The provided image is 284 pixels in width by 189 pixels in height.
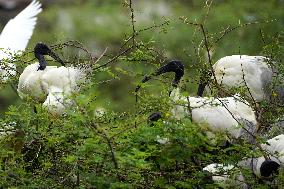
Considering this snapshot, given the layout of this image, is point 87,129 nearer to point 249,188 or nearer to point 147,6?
point 249,188

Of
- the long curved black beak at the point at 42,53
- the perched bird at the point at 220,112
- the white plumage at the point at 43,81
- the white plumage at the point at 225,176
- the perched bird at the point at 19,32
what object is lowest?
the white plumage at the point at 225,176

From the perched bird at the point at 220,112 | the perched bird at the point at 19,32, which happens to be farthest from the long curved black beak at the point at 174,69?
the perched bird at the point at 19,32

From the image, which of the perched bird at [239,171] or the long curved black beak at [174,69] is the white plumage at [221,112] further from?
the long curved black beak at [174,69]

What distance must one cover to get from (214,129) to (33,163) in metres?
0.94

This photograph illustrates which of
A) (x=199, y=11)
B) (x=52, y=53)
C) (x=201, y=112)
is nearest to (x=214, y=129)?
(x=201, y=112)

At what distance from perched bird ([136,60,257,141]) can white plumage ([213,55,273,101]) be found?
1.45 feet

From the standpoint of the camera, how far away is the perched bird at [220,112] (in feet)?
15.9

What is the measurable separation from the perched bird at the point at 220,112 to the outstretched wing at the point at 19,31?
2.37m

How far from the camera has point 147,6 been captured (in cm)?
1786

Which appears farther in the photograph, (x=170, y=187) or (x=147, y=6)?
(x=147, y=6)

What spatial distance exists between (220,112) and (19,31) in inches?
132

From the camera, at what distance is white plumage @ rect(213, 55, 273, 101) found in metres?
5.80

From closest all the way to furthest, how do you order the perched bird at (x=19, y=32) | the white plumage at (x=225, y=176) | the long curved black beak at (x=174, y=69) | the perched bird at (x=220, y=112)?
the white plumage at (x=225, y=176), the perched bird at (x=220, y=112), the long curved black beak at (x=174, y=69), the perched bird at (x=19, y=32)

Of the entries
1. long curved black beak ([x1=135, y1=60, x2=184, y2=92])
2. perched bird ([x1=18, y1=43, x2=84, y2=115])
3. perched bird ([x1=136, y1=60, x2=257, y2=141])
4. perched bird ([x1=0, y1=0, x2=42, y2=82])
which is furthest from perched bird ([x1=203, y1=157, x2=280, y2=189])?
perched bird ([x1=0, y1=0, x2=42, y2=82])
